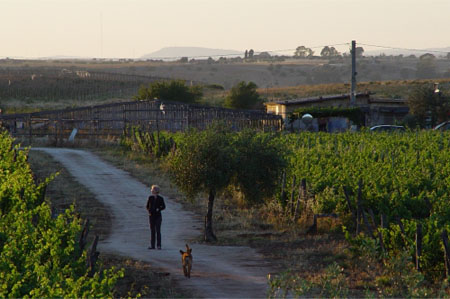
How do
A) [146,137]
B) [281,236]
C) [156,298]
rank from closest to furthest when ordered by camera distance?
[156,298], [281,236], [146,137]

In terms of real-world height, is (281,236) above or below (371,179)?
below

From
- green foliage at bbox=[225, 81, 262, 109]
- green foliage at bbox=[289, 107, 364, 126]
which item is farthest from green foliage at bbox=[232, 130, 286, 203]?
green foliage at bbox=[225, 81, 262, 109]

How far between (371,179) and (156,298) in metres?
9.29

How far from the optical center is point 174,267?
50.8 ft

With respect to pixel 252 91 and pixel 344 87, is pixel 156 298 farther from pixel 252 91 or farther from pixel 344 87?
pixel 344 87

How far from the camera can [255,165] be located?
61.8 feet

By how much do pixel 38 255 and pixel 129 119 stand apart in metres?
44.1

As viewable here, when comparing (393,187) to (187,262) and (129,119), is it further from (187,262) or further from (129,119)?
(129,119)

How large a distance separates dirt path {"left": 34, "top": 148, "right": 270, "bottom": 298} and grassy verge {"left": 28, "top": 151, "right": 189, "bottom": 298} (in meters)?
0.31

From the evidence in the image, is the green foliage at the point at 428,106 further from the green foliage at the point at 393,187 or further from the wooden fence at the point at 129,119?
the green foliage at the point at 393,187

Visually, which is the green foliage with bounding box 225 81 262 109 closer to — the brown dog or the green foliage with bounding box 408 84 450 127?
the green foliage with bounding box 408 84 450 127

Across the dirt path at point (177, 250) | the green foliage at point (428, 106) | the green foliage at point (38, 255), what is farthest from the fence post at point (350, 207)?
the green foliage at point (428, 106)

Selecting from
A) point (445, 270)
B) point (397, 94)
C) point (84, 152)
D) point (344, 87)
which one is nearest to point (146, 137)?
point (84, 152)

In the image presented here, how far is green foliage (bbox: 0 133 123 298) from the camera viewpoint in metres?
8.54
